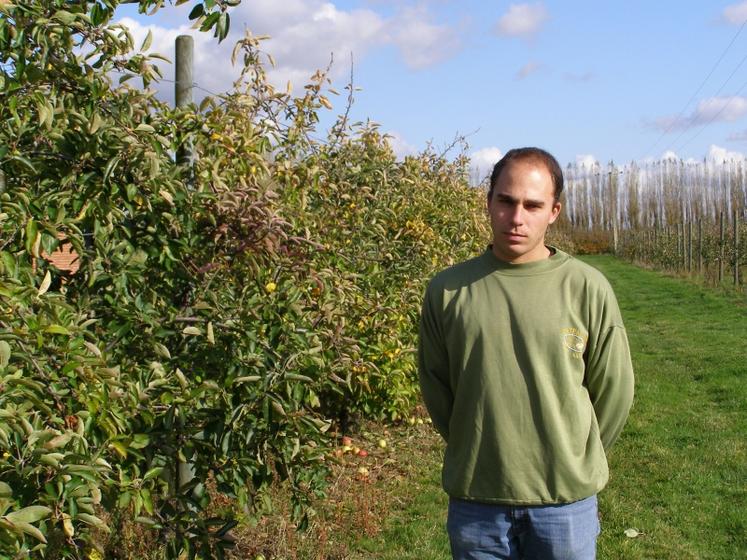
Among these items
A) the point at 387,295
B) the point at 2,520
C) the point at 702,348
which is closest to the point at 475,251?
the point at 387,295

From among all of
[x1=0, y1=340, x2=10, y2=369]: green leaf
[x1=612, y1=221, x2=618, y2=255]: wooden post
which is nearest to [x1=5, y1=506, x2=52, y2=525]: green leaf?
[x1=0, y1=340, x2=10, y2=369]: green leaf

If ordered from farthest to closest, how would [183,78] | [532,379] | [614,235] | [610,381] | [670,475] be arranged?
[614,235]
[670,475]
[183,78]
[610,381]
[532,379]

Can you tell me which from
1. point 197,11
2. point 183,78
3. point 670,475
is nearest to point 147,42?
point 197,11

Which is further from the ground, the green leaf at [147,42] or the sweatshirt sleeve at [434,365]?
the green leaf at [147,42]

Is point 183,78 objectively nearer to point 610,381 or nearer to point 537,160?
point 537,160

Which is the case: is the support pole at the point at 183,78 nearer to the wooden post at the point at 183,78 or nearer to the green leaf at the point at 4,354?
the wooden post at the point at 183,78

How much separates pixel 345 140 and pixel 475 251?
326cm

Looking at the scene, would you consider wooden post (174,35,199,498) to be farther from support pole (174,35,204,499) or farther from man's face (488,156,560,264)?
man's face (488,156,560,264)

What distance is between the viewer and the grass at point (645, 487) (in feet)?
15.2

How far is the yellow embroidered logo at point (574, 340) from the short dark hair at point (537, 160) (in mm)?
413

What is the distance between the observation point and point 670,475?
6023 millimetres

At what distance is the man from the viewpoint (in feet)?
7.67

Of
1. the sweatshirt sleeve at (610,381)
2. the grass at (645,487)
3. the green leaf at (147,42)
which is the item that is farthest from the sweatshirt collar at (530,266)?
the grass at (645,487)

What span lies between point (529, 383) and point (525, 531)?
0.43 meters
